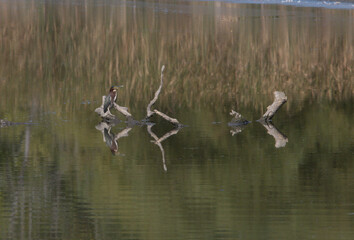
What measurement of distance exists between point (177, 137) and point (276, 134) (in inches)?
66.6

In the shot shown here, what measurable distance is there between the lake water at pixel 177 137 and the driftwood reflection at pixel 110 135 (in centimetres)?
5

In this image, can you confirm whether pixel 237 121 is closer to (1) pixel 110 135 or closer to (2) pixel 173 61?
(1) pixel 110 135

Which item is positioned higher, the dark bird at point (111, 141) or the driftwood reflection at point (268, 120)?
the driftwood reflection at point (268, 120)

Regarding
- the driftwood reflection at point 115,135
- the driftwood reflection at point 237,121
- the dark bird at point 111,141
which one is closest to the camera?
the dark bird at point 111,141

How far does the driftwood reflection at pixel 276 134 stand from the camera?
Answer: 15945 mm

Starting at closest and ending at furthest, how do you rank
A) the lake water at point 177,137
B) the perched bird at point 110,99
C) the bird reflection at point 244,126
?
the lake water at point 177,137
the bird reflection at point 244,126
the perched bird at point 110,99

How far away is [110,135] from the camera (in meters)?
16.4

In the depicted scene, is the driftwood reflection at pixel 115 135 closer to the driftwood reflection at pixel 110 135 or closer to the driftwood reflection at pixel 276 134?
the driftwood reflection at pixel 110 135

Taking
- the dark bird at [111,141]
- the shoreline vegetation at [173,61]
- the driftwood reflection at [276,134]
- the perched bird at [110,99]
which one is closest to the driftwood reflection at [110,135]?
the dark bird at [111,141]

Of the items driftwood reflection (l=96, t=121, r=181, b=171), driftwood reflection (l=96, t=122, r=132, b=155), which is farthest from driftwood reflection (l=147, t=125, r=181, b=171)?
driftwood reflection (l=96, t=122, r=132, b=155)

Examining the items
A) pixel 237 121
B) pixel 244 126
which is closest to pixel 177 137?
pixel 244 126

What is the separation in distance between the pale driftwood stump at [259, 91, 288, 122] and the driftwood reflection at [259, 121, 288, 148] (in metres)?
0.15

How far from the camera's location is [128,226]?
1040cm

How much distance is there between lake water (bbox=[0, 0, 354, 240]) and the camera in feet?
35.2
